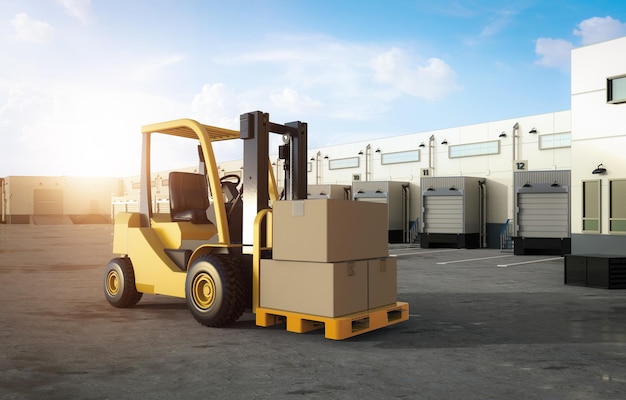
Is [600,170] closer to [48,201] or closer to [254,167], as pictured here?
[254,167]

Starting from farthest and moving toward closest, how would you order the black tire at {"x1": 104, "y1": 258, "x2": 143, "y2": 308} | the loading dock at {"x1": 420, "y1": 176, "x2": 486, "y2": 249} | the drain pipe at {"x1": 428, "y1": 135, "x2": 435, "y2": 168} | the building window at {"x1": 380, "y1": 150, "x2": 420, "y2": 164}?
the building window at {"x1": 380, "y1": 150, "x2": 420, "y2": 164}
the drain pipe at {"x1": 428, "y1": 135, "x2": 435, "y2": 168}
the loading dock at {"x1": 420, "y1": 176, "x2": 486, "y2": 249}
the black tire at {"x1": 104, "y1": 258, "x2": 143, "y2": 308}

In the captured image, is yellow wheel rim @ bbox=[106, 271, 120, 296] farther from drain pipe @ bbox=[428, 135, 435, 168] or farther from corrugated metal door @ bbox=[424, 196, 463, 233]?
drain pipe @ bbox=[428, 135, 435, 168]

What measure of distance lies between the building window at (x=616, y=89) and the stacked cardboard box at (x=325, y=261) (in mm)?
11212

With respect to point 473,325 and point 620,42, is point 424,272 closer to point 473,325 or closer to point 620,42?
point 473,325

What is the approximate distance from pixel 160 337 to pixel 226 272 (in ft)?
3.39

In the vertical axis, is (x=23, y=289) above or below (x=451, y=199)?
below

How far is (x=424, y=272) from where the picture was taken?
524 inches

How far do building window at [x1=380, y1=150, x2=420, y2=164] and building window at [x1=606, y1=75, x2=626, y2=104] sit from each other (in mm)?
12830

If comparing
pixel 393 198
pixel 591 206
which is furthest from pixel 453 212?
pixel 591 206

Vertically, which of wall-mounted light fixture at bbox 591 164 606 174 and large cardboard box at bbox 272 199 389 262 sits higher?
A: wall-mounted light fixture at bbox 591 164 606 174

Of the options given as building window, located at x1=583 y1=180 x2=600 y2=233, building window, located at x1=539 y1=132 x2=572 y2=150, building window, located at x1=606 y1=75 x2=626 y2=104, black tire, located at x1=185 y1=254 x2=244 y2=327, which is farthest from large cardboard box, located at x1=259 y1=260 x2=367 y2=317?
building window, located at x1=539 y1=132 x2=572 y2=150

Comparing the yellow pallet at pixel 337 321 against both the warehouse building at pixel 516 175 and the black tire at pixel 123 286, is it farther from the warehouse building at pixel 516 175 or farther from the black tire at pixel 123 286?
the warehouse building at pixel 516 175

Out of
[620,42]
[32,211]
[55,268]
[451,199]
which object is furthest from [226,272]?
[32,211]

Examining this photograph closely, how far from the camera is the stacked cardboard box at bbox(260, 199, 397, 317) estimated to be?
19.7 ft
